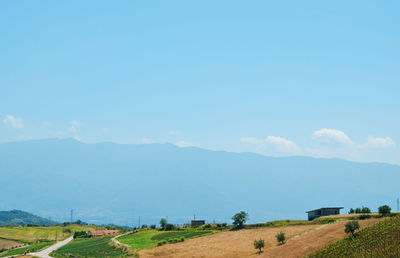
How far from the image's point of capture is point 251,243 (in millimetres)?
99000

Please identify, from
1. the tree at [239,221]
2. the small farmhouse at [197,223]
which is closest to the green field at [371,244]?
the tree at [239,221]

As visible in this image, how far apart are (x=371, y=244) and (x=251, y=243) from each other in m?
31.5

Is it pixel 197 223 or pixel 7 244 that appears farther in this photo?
pixel 7 244

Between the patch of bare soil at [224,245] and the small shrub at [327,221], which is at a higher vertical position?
the small shrub at [327,221]

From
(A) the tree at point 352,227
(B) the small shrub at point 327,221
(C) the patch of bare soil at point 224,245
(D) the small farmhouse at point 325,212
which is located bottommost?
(C) the patch of bare soil at point 224,245

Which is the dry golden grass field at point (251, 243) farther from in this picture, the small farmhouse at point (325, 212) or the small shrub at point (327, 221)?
the small farmhouse at point (325, 212)

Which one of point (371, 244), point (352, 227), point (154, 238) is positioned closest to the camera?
point (371, 244)

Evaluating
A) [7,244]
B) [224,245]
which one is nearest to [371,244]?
[224,245]

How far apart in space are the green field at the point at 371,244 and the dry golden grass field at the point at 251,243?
14.4ft

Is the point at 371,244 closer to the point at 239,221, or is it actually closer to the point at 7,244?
the point at 239,221

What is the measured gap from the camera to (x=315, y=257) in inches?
2975

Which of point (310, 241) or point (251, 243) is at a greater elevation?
point (310, 241)

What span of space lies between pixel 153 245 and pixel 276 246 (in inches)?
1511

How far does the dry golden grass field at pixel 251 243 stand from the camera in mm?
85250
